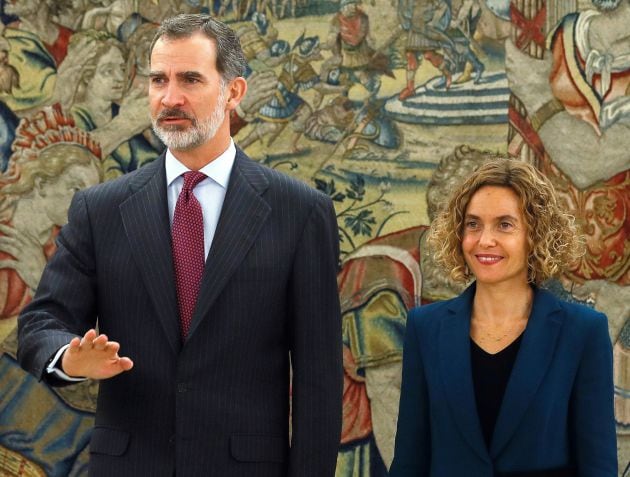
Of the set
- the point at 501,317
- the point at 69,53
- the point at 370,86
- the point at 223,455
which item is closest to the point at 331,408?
the point at 223,455

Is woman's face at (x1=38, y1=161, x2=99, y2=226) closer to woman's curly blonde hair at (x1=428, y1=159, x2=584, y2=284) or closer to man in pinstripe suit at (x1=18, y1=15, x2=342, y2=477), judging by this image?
man in pinstripe suit at (x1=18, y1=15, x2=342, y2=477)

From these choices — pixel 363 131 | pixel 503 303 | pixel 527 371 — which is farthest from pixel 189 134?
pixel 363 131

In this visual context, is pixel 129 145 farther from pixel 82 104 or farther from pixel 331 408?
pixel 331 408

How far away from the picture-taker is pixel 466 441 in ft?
10.8

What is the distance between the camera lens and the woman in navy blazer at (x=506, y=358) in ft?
10.6

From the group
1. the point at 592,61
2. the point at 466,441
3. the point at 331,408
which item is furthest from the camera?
the point at 592,61

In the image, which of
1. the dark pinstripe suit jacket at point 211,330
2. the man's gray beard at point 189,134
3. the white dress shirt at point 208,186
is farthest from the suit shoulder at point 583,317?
the man's gray beard at point 189,134

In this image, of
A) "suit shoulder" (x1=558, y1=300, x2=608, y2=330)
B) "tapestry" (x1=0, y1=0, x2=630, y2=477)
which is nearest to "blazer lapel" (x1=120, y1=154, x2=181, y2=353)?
"suit shoulder" (x1=558, y1=300, x2=608, y2=330)

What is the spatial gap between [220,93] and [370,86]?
6.33 ft

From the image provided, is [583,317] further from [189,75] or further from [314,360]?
[189,75]

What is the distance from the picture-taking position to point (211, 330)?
11.0ft

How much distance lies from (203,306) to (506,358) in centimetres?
92

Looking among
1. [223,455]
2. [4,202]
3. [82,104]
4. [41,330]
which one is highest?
[82,104]

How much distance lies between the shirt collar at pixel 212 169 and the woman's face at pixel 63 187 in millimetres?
1958
